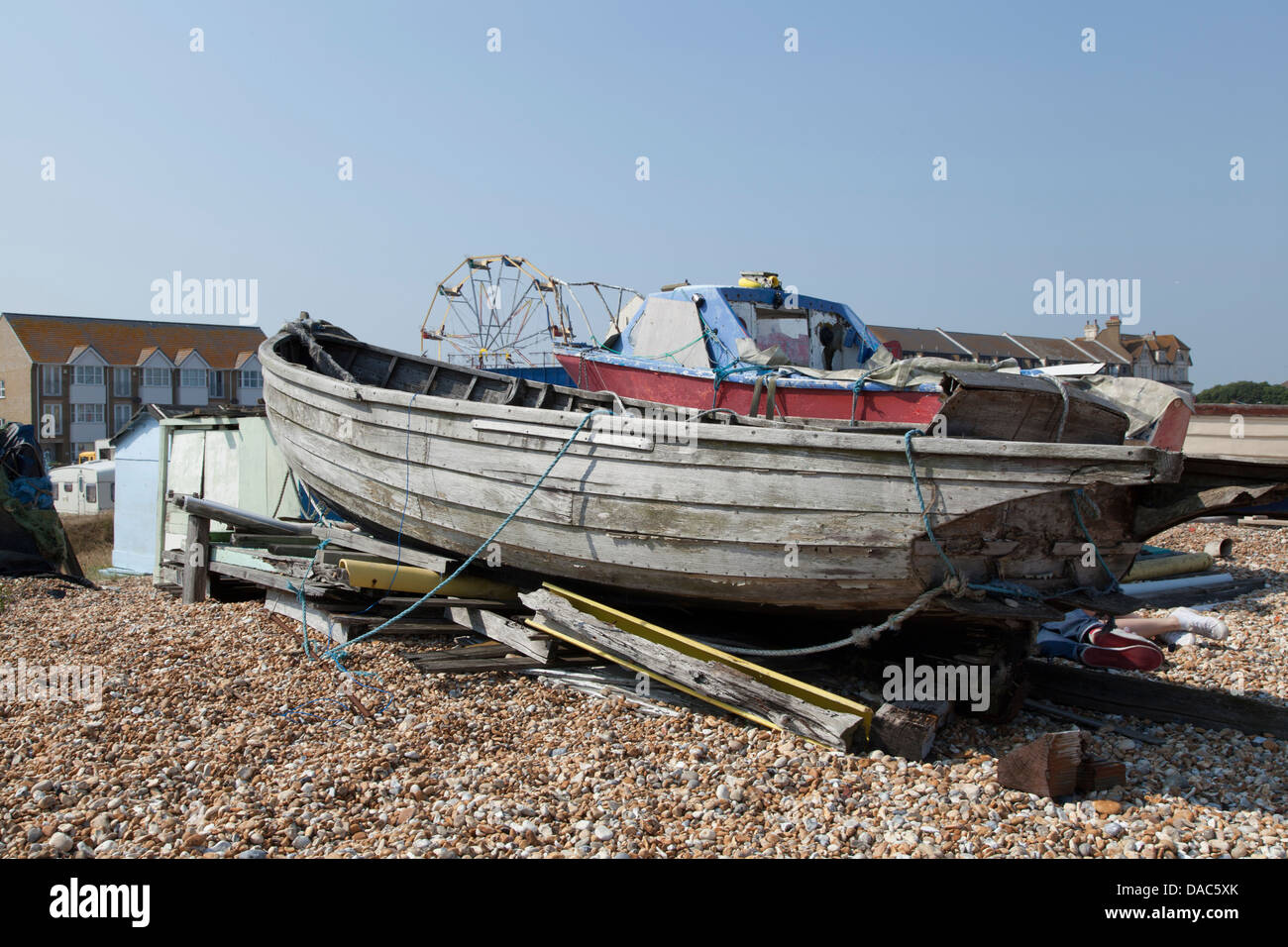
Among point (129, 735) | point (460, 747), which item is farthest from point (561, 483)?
point (129, 735)

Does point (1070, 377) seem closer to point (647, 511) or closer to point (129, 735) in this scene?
point (647, 511)

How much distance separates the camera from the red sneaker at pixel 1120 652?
636cm

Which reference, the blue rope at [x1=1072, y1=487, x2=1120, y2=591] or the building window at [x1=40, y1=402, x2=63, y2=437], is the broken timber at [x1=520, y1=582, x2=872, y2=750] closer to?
the blue rope at [x1=1072, y1=487, x2=1120, y2=591]

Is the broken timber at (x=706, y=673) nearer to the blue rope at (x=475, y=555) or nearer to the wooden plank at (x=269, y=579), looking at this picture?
the blue rope at (x=475, y=555)

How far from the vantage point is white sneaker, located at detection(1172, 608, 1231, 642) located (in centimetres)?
708

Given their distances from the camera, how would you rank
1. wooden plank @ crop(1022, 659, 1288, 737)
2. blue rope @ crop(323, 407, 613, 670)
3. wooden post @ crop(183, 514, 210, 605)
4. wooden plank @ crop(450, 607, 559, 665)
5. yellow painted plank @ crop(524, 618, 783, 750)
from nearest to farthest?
yellow painted plank @ crop(524, 618, 783, 750) < wooden plank @ crop(1022, 659, 1288, 737) < blue rope @ crop(323, 407, 613, 670) < wooden plank @ crop(450, 607, 559, 665) < wooden post @ crop(183, 514, 210, 605)

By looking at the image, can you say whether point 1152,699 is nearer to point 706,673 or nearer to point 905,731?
point 905,731

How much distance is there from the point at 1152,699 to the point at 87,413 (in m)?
51.3

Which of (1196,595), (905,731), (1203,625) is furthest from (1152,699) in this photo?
(1196,595)

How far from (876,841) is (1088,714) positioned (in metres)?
2.54

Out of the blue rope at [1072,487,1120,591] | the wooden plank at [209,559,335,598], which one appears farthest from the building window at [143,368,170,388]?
the blue rope at [1072,487,1120,591]

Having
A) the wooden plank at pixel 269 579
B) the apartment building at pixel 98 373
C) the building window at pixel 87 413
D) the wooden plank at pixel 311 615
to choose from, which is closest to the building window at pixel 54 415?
the apartment building at pixel 98 373

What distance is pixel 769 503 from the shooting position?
467 cm

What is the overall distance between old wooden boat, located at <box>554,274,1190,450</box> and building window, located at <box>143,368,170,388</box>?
42.7m
